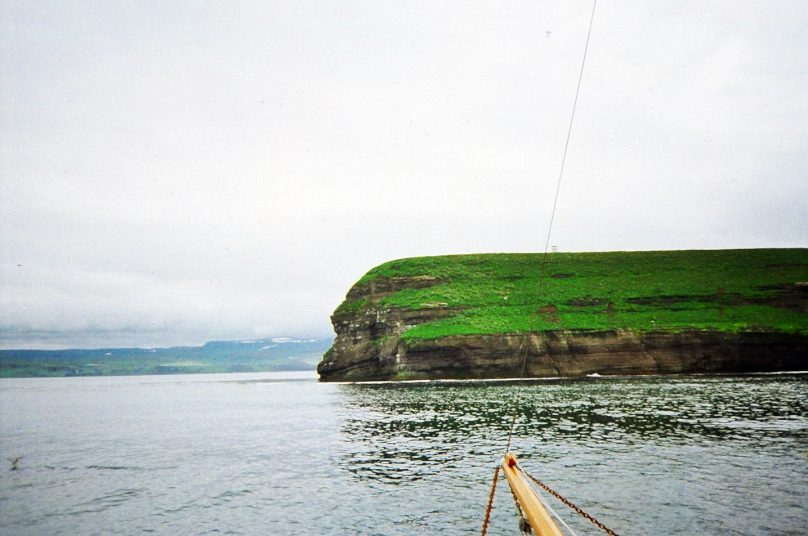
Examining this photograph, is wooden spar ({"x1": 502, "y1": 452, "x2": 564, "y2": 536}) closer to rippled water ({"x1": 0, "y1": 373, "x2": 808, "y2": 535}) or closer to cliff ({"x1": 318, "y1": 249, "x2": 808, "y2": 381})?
rippled water ({"x1": 0, "y1": 373, "x2": 808, "y2": 535})

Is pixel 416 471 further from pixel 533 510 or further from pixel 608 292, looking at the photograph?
pixel 608 292

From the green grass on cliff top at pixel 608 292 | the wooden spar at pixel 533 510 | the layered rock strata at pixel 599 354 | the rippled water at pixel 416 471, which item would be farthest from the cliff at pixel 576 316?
the wooden spar at pixel 533 510

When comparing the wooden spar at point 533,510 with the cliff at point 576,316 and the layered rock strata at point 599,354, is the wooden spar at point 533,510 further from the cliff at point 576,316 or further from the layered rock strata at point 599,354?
the layered rock strata at point 599,354

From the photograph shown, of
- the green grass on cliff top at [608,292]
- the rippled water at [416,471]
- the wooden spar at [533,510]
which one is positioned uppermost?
the green grass on cliff top at [608,292]

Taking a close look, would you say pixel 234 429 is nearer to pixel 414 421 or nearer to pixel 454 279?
pixel 414 421

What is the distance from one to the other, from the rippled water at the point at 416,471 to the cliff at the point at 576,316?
51020mm

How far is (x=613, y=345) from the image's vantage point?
10194cm

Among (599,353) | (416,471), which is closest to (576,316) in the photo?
(599,353)

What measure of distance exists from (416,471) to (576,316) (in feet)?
299

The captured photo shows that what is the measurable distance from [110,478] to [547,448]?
24453mm

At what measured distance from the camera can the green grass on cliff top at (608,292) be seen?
106812 millimetres

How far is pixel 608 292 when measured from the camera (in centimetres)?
12050

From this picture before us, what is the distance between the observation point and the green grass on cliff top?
107m

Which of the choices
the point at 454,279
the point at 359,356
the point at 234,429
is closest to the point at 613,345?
the point at 454,279
